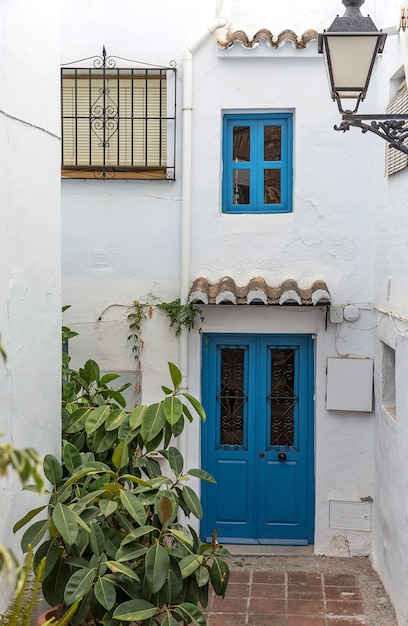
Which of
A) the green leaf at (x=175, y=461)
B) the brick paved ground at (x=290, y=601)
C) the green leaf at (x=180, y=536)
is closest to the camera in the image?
the green leaf at (x=180, y=536)

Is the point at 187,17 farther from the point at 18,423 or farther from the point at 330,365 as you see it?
the point at 18,423

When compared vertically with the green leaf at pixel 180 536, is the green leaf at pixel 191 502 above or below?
above

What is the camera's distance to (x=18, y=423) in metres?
5.54

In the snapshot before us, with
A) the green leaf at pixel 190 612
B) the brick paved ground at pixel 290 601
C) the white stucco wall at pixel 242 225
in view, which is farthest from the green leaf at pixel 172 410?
the white stucco wall at pixel 242 225

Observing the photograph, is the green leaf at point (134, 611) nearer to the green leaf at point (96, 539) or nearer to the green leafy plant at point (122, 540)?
the green leafy plant at point (122, 540)

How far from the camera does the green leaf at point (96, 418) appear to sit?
246 inches

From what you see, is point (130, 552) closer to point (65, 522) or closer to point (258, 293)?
point (65, 522)

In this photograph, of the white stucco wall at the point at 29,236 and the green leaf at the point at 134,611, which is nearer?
the green leaf at the point at 134,611

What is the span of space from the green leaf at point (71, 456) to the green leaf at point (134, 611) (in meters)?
1.08

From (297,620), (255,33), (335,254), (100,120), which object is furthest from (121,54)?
(297,620)

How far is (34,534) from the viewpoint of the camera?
5332 millimetres

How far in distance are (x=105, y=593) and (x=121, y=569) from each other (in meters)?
0.16

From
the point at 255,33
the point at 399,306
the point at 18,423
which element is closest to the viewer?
the point at 18,423

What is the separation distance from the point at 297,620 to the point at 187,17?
6000 millimetres
